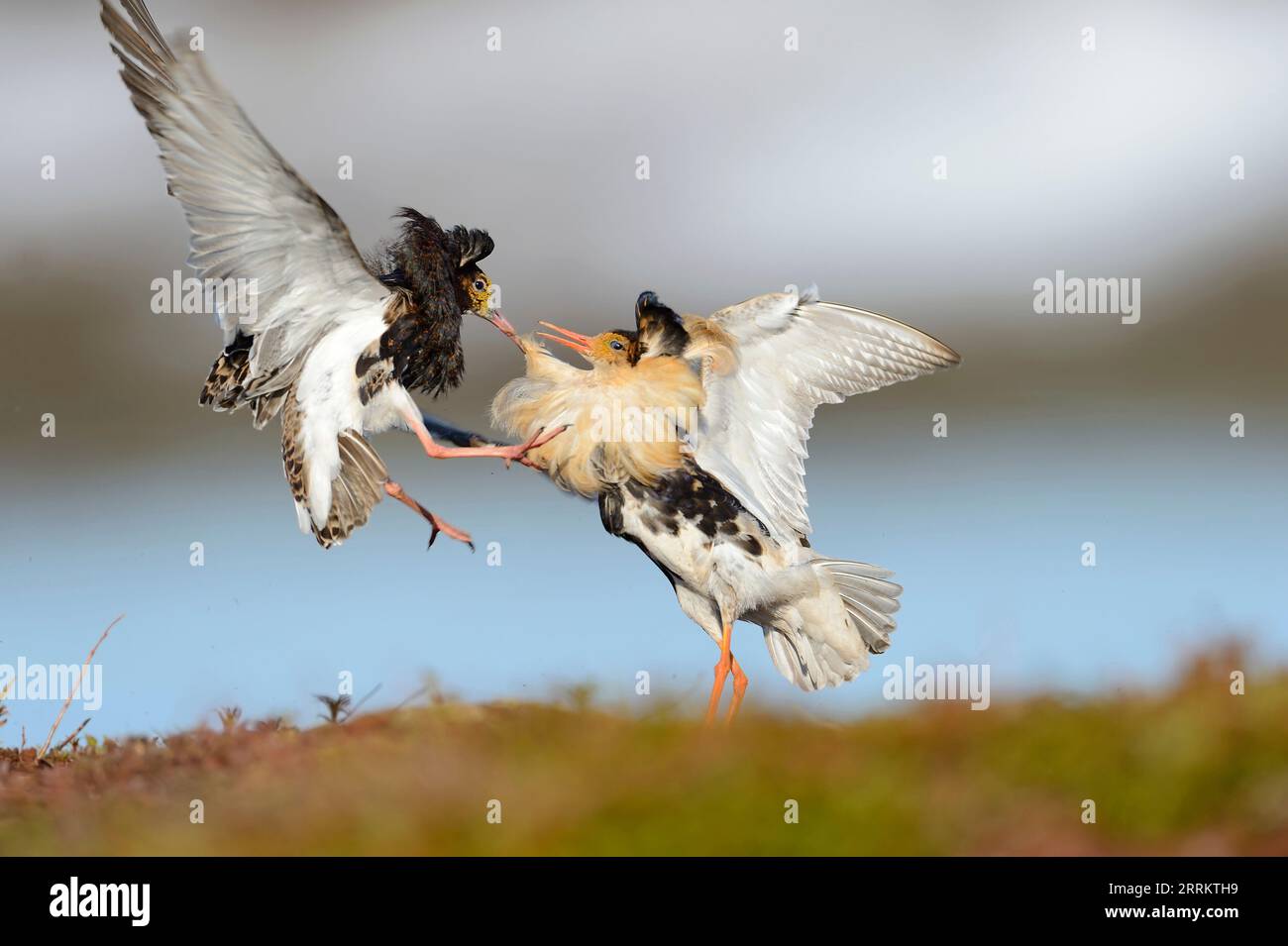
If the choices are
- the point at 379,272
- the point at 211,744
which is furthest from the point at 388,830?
the point at 379,272

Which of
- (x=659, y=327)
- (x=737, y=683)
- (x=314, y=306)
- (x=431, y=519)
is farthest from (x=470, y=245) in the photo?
(x=737, y=683)

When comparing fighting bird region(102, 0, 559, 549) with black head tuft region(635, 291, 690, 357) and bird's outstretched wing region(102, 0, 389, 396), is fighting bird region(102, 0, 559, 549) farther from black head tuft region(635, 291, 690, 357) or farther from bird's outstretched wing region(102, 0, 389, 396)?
black head tuft region(635, 291, 690, 357)

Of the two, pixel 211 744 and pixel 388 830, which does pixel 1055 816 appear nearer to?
pixel 388 830

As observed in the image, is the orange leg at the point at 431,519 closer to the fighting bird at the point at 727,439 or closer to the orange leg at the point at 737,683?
Result: the fighting bird at the point at 727,439

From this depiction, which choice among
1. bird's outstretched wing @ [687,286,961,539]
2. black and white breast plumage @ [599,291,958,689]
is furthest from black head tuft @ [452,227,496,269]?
bird's outstretched wing @ [687,286,961,539]

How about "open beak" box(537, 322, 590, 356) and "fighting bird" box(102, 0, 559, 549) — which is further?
"open beak" box(537, 322, 590, 356)

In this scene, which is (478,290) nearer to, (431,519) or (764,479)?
(431,519)

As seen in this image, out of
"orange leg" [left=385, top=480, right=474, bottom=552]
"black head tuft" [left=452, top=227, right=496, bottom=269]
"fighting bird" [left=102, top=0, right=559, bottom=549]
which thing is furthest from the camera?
"black head tuft" [left=452, top=227, right=496, bottom=269]
